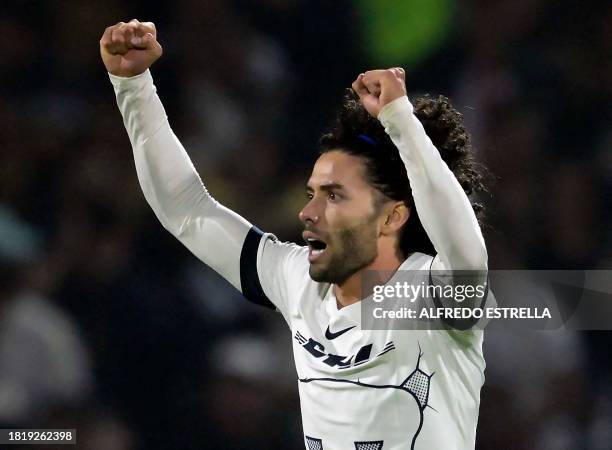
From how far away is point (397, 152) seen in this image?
1832 mm

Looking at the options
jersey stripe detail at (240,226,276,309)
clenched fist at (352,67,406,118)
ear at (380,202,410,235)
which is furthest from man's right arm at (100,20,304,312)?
clenched fist at (352,67,406,118)

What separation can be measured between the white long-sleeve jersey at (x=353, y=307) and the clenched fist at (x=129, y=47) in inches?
1.2

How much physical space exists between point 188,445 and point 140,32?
129 cm

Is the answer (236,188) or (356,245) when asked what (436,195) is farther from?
(236,188)

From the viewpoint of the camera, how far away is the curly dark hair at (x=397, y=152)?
181cm

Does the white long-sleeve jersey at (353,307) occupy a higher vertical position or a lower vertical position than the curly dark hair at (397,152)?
lower

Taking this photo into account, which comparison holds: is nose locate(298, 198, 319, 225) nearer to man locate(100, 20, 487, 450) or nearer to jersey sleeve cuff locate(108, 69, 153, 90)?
man locate(100, 20, 487, 450)

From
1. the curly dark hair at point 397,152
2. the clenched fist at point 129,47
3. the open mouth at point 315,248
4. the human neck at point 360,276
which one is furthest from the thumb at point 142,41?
the human neck at point 360,276

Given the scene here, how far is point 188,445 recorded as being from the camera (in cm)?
266

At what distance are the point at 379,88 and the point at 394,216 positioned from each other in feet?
1.10

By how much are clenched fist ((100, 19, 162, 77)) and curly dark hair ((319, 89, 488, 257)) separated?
395 millimetres

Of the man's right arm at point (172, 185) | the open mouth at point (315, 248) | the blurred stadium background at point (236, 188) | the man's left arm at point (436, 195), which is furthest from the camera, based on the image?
the blurred stadium background at point (236, 188)

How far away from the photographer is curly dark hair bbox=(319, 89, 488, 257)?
71.4 inches

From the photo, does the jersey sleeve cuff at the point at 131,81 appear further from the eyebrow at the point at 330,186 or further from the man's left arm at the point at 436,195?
the man's left arm at the point at 436,195
